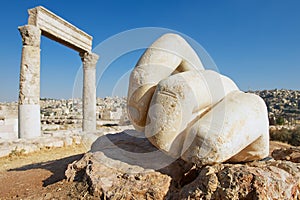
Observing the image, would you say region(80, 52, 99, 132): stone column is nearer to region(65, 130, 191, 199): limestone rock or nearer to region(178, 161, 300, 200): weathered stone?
region(65, 130, 191, 199): limestone rock

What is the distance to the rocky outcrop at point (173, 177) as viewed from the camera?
2.13 meters

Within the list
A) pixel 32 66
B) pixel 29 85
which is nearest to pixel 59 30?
pixel 32 66

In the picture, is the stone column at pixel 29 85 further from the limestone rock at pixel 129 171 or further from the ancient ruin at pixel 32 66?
the limestone rock at pixel 129 171

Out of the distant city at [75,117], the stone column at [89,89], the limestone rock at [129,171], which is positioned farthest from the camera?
the distant city at [75,117]

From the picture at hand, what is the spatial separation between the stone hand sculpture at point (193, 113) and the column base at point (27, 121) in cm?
862

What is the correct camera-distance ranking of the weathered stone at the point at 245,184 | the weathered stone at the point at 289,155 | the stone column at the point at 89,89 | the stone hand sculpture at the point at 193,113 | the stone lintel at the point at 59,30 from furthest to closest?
the stone column at the point at 89,89 → the stone lintel at the point at 59,30 → the weathered stone at the point at 289,155 → the stone hand sculpture at the point at 193,113 → the weathered stone at the point at 245,184

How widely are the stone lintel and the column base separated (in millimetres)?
3921

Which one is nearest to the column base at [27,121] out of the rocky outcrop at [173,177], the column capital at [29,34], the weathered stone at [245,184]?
the column capital at [29,34]

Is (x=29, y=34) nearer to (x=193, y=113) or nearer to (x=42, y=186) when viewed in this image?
(x=42, y=186)

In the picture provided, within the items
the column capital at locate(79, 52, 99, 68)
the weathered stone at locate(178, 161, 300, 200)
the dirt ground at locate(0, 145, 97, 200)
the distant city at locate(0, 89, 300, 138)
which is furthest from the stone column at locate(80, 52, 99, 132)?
the weathered stone at locate(178, 161, 300, 200)

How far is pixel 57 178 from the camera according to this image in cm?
394

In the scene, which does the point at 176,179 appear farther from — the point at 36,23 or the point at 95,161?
the point at 36,23

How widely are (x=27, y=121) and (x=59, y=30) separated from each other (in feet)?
16.9

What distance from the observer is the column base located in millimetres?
10039
